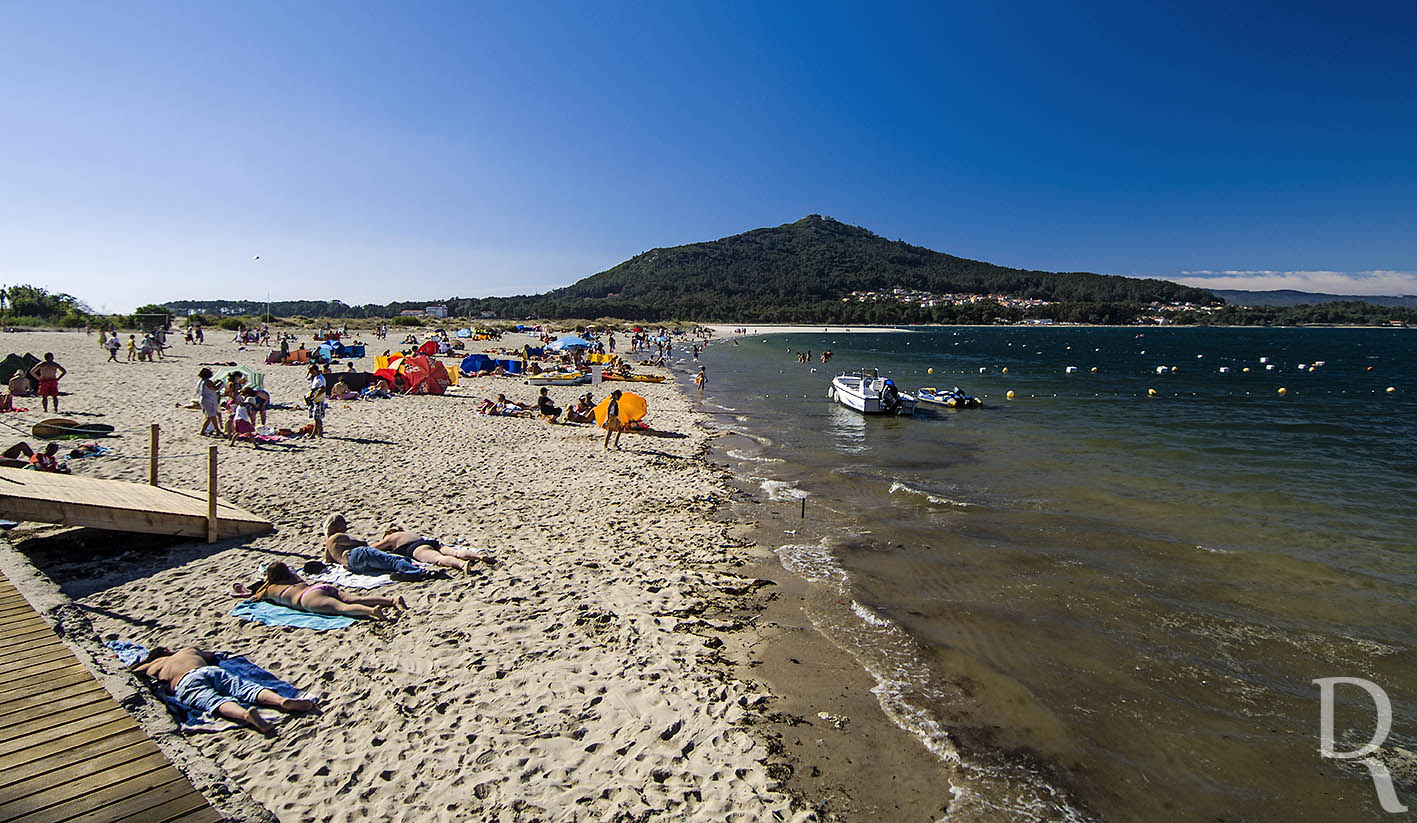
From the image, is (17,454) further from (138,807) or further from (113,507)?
(138,807)

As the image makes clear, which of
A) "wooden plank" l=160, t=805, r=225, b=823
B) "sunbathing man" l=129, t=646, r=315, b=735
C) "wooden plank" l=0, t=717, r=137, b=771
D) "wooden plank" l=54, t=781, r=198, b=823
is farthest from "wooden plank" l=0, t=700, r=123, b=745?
"wooden plank" l=160, t=805, r=225, b=823

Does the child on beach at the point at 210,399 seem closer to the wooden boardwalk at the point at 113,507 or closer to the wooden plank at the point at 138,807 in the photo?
the wooden boardwalk at the point at 113,507

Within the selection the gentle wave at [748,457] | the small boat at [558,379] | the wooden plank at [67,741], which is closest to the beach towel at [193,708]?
the wooden plank at [67,741]

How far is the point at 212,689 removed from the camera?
197 inches

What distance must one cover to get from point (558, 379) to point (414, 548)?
22736mm

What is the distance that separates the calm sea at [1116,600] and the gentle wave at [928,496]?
67 mm

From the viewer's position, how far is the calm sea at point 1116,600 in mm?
5363

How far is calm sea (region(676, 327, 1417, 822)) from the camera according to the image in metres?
5.36

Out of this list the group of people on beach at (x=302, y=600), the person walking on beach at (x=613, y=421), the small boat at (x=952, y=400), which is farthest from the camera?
the small boat at (x=952, y=400)

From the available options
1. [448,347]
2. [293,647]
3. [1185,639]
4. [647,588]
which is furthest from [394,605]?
[448,347]

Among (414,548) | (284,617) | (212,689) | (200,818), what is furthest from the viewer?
(414,548)

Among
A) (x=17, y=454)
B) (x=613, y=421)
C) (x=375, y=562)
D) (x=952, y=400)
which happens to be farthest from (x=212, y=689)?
(x=952, y=400)

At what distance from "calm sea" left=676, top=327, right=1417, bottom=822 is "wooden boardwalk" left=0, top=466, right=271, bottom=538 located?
7642 millimetres

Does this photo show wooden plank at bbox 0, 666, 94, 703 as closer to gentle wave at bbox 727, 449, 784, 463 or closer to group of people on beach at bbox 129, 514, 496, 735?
group of people on beach at bbox 129, 514, 496, 735
